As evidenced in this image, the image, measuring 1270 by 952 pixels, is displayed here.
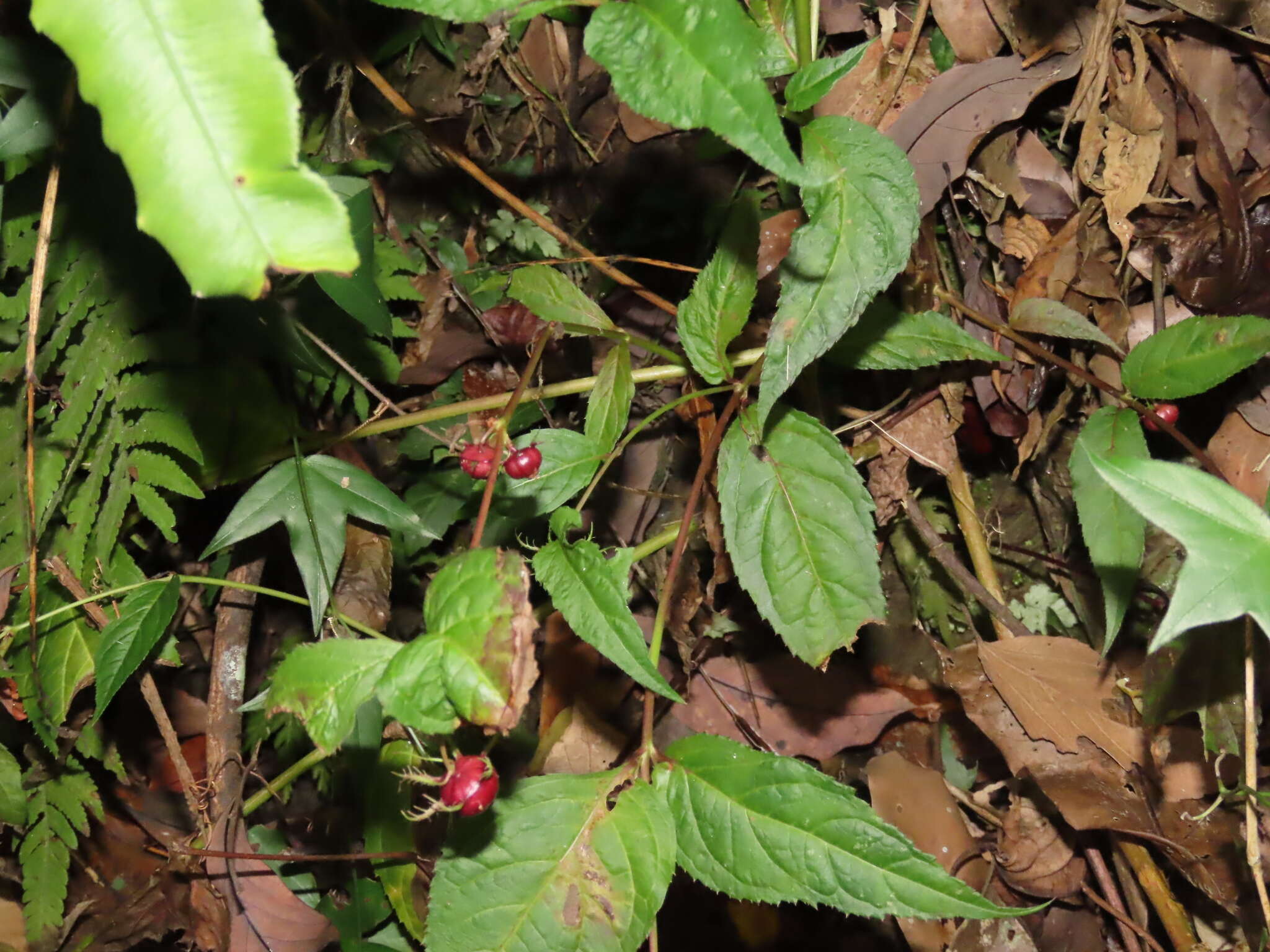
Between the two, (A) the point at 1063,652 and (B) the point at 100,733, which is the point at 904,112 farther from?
(B) the point at 100,733

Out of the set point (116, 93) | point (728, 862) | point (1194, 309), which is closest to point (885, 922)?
point (728, 862)

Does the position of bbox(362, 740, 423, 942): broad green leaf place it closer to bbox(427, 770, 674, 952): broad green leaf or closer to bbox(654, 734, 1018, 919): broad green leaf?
bbox(427, 770, 674, 952): broad green leaf

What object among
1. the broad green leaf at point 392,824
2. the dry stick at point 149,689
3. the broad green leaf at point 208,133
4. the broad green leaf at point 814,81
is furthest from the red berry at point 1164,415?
the dry stick at point 149,689

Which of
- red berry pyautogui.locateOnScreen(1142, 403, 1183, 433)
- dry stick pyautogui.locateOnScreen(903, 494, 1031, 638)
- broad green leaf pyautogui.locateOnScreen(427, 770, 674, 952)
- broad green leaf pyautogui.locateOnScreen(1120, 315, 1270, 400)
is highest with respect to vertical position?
broad green leaf pyautogui.locateOnScreen(1120, 315, 1270, 400)

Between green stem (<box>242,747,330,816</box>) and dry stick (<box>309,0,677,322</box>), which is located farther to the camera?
green stem (<box>242,747,330,816</box>)

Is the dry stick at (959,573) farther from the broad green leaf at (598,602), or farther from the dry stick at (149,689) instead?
the dry stick at (149,689)

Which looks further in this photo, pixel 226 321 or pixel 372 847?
pixel 372 847

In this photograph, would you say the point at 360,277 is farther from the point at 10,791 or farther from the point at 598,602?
the point at 10,791

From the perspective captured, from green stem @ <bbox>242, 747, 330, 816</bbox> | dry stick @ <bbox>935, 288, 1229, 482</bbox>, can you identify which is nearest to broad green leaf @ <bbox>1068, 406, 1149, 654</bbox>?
dry stick @ <bbox>935, 288, 1229, 482</bbox>

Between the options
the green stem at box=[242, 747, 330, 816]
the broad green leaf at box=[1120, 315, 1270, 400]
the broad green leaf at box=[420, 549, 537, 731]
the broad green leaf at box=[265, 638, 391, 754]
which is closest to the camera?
the broad green leaf at box=[420, 549, 537, 731]
